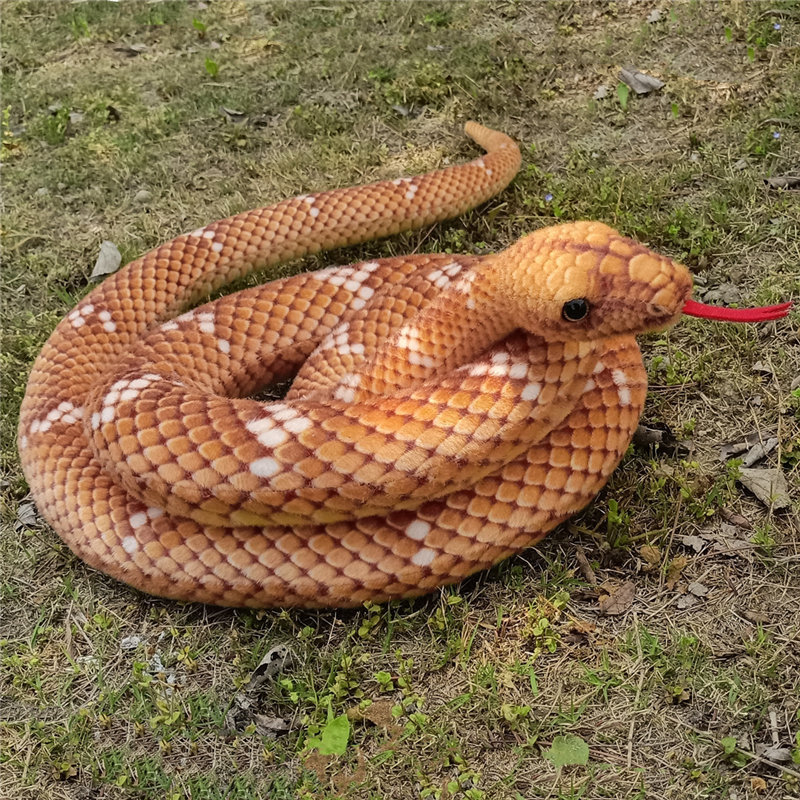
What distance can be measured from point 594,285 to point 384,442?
0.64 m

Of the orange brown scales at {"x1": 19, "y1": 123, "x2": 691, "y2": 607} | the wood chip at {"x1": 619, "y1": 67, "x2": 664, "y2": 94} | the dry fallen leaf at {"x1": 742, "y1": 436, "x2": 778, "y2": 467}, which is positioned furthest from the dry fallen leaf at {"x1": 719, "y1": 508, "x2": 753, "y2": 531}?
the wood chip at {"x1": 619, "y1": 67, "x2": 664, "y2": 94}

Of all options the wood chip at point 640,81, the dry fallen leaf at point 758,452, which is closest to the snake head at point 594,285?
the dry fallen leaf at point 758,452

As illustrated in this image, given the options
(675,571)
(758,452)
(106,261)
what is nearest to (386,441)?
(675,571)

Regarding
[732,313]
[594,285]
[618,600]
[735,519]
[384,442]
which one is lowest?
[618,600]

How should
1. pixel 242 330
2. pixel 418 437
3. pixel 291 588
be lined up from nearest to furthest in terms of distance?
pixel 418 437 < pixel 291 588 < pixel 242 330

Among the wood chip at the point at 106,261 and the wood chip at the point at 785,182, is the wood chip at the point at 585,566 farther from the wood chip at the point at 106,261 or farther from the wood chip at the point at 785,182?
the wood chip at the point at 106,261

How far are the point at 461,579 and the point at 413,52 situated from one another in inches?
138

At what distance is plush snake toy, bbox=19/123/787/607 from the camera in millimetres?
1943

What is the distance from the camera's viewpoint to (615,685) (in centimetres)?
202

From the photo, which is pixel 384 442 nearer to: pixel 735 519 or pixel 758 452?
pixel 735 519

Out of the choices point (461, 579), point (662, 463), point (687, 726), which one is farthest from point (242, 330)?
point (687, 726)

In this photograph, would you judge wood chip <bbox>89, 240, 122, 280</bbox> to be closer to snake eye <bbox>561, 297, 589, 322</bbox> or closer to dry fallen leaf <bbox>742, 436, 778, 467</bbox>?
snake eye <bbox>561, 297, 589, 322</bbox>

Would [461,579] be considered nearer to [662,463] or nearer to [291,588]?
[291,588]

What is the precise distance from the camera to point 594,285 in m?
1.83
